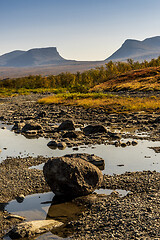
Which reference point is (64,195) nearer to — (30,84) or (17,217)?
(17,217)

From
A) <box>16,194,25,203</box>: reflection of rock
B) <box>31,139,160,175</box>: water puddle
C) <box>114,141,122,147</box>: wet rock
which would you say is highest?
<box>16,194,25,203</box>: reflection of rock

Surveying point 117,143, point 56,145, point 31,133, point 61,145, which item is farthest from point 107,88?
point 61,145

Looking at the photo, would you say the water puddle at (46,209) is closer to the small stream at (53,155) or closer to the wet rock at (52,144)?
the small stream at (53,155)

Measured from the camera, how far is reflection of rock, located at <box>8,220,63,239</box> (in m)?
9.71

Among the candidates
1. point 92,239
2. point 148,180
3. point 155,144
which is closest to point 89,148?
point 155,144

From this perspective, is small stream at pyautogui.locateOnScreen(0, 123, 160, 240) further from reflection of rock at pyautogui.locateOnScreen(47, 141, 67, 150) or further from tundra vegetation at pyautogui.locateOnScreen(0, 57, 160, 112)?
tundra vegetation at pyautogui.locateOnScreen(0, 57, 160, 112)

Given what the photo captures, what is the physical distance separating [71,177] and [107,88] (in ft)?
245

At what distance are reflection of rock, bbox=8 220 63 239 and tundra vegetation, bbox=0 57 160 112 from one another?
97.0 feet

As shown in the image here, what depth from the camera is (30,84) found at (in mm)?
123000

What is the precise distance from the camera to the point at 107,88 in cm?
8556

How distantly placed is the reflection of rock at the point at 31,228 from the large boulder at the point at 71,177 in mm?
1999

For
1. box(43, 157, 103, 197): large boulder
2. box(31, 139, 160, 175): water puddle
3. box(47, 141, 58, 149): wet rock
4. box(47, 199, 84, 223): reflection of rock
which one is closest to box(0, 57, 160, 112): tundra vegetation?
box(31, 139, 160, 175): water puddle

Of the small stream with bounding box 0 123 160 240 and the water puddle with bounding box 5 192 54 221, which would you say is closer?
the water puddle with bounding box 5 192 54 221

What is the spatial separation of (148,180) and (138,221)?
443 cm
